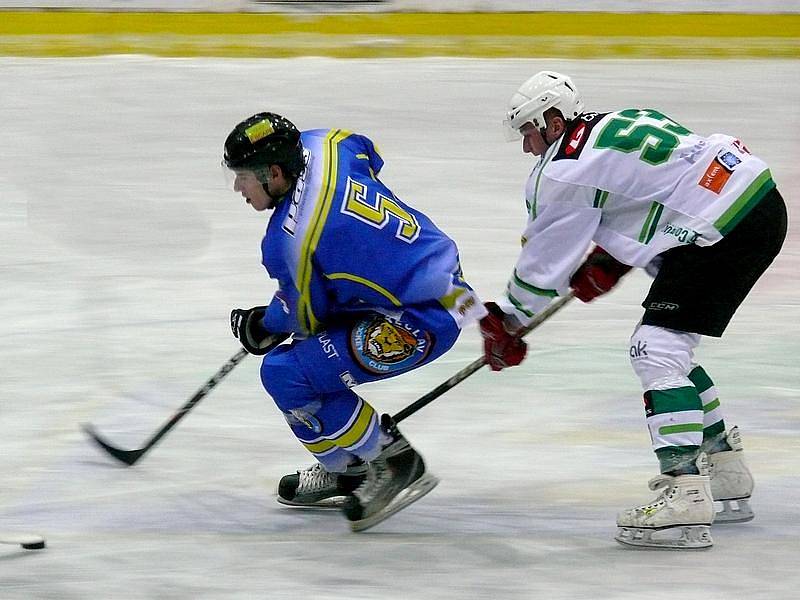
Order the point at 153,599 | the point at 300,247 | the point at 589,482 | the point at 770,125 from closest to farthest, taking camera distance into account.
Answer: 1. the point at 153,599
2. the point at 300,247
3. the point at 589,482
4. the point at 770,125

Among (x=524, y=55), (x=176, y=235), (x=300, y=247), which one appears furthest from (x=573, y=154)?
(x=524, y=55)

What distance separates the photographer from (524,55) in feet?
28.3

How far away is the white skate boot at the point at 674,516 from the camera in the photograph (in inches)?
121

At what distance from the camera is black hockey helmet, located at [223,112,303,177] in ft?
10.1

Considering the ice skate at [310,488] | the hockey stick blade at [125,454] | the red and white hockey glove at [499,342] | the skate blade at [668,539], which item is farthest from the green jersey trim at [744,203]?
the hockey stick blade at [125,454]

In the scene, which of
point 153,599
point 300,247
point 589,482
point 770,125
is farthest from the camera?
point 770,125

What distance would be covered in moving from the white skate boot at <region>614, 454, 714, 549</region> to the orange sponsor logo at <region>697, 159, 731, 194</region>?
593 millimetres

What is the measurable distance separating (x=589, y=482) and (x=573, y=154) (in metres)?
0.91

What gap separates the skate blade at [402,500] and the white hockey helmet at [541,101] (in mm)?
859

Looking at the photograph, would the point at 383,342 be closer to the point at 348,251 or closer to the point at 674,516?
the point at 348,251

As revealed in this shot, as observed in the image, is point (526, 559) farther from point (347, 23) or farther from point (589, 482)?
point (347, 23)

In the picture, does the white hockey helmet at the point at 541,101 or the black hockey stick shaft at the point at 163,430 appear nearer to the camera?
the white hockey helmet at the point at 541,101

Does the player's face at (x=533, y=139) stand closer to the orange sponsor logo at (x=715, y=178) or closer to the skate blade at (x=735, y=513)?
the orange sponsor logo at (x=715, y=178)

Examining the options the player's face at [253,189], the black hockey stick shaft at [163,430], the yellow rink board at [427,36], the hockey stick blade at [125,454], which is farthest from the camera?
the yellow rink board at [427,36]
